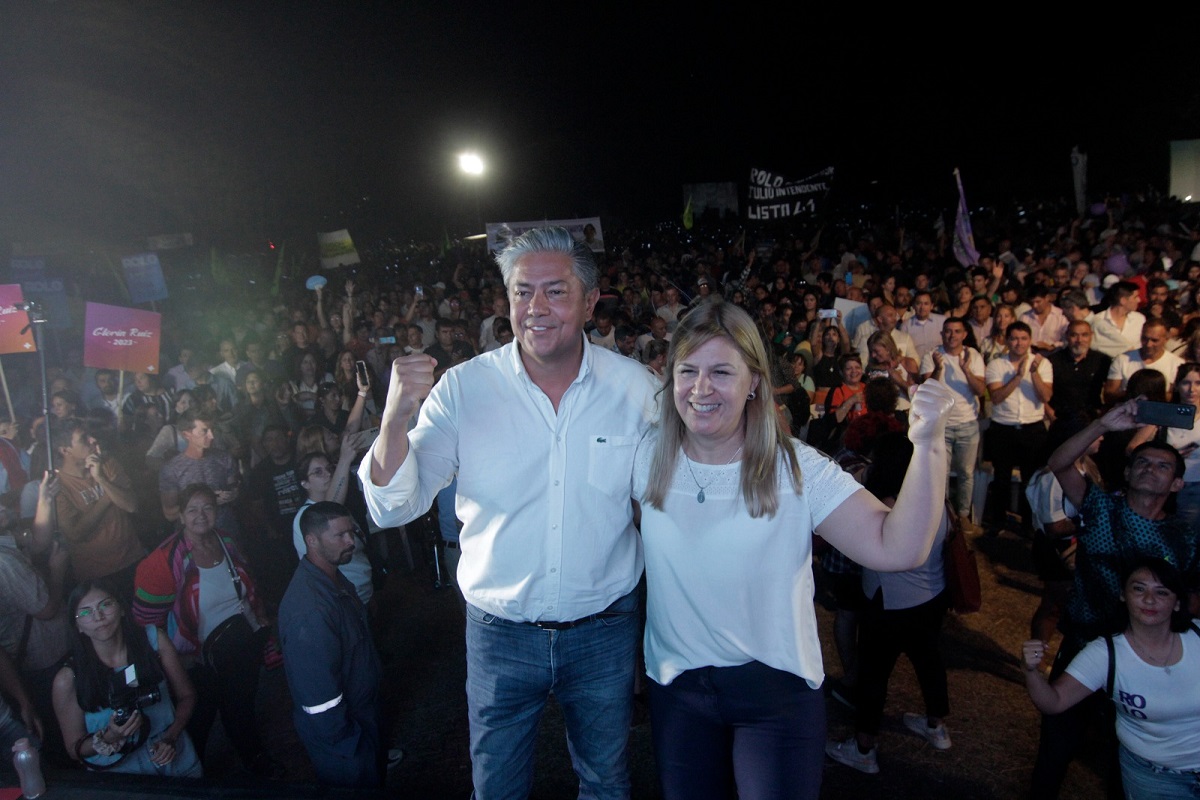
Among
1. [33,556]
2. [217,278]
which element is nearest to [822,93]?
[217,278]

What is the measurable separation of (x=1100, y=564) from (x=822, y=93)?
24.1 metres

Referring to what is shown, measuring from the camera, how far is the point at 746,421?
1.94 meters

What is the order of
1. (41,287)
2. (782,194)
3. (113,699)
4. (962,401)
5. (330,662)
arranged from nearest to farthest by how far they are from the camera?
(330,662) → (113,699) → (962,401) → (41,287) → (782,194)

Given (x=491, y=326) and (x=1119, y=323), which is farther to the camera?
(x=491, y=326)

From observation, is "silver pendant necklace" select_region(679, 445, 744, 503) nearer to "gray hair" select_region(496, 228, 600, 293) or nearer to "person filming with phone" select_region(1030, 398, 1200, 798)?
"gray hair" select_region(496, 228, 600, 293)

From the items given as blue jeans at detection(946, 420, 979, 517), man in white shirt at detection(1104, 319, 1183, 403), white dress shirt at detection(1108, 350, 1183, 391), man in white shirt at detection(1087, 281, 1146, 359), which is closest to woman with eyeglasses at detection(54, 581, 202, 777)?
blue jeans at detection(946, 420, 979, 517)

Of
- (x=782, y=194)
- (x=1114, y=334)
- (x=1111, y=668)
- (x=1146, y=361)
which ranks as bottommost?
(x=1111, y=668)

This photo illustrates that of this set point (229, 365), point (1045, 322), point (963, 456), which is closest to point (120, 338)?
point (229, 365)

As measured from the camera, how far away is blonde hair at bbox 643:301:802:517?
A: 180 cm

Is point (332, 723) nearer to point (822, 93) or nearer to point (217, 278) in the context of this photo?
point (217, 278)

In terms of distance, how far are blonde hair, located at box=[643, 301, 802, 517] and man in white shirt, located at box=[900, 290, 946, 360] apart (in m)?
5.69

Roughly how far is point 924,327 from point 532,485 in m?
6.23

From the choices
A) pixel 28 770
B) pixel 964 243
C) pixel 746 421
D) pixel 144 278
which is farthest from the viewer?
pixel 964 243

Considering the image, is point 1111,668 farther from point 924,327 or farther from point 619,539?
point 924,327
